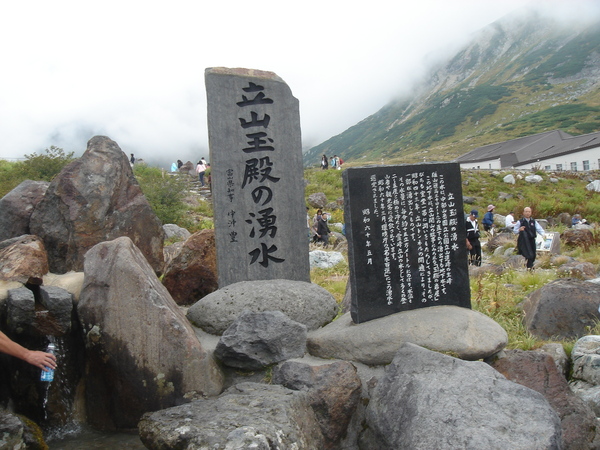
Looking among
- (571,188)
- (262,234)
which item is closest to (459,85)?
(571,188)

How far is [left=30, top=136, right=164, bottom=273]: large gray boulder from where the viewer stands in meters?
6.34

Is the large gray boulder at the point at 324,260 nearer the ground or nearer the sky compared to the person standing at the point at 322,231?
nearer the ground

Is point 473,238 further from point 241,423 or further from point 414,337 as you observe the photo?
point 241,423

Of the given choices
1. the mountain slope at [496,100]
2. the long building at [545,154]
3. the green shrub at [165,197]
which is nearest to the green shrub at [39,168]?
the green shrub at [165,197]

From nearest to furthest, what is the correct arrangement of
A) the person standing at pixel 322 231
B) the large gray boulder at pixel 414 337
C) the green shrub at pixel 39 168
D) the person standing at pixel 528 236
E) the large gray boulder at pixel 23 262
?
the large gray boulder at pixel 414 337 → the large gray boulder at pixel 23 262 → the person standing at pixel 528 236 → the person standing at pixel 322 231 → the green shrub at pixel 39 168

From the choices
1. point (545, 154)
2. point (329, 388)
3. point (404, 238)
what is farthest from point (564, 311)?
point (545, 154)

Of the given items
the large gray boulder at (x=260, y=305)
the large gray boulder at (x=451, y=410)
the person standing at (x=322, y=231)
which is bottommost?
the large gray boulder at (x=451, y=410)

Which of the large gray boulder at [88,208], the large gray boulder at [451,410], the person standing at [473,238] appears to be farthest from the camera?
the person standing at [473,238]

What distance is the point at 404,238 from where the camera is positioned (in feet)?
16.9

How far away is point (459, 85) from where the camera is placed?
142 meters

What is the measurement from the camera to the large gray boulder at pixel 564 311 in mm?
6375

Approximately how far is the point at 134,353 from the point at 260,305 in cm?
153

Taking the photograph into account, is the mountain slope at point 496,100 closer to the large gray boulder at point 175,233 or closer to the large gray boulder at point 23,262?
the large gray boulder at point 175,233

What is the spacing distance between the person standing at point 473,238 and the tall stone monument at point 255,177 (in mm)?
6683
